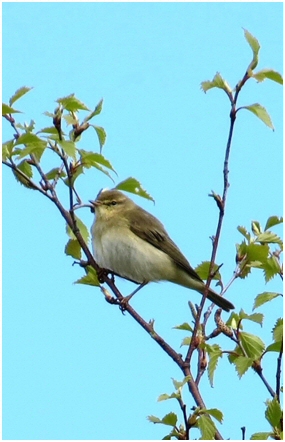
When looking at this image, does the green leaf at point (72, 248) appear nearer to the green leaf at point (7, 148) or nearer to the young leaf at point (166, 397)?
the green leaf at point (7, 148)

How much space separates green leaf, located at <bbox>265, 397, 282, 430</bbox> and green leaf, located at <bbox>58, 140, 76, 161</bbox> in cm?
138

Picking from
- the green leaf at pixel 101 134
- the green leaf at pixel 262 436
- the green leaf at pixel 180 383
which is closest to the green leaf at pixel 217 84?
the green leaf at pixel 101 134

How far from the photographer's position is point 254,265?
375 centimetres

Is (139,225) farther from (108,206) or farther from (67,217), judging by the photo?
(67,217)

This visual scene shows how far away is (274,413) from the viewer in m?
3.07

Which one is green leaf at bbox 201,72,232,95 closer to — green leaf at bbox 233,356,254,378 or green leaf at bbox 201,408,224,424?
green leaf at bbox 233,356,254,378

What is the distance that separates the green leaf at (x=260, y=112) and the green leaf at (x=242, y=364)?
1087 mm

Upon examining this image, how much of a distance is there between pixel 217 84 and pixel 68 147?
802mm

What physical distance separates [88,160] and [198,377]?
3.86 ft

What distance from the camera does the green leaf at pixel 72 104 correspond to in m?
3.55

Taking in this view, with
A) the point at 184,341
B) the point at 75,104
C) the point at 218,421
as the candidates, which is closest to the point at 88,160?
the point at 75,104

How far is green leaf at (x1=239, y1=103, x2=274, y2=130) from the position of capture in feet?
11.4

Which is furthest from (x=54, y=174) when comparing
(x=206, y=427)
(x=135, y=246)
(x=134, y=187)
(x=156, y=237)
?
(x=156, y=237)


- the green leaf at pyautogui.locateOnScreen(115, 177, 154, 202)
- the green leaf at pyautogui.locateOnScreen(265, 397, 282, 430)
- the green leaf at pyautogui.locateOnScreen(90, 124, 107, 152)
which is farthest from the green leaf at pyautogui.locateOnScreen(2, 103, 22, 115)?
the green leaf at pyautogui.locateOnScreen(265, 397, 282, 430)
